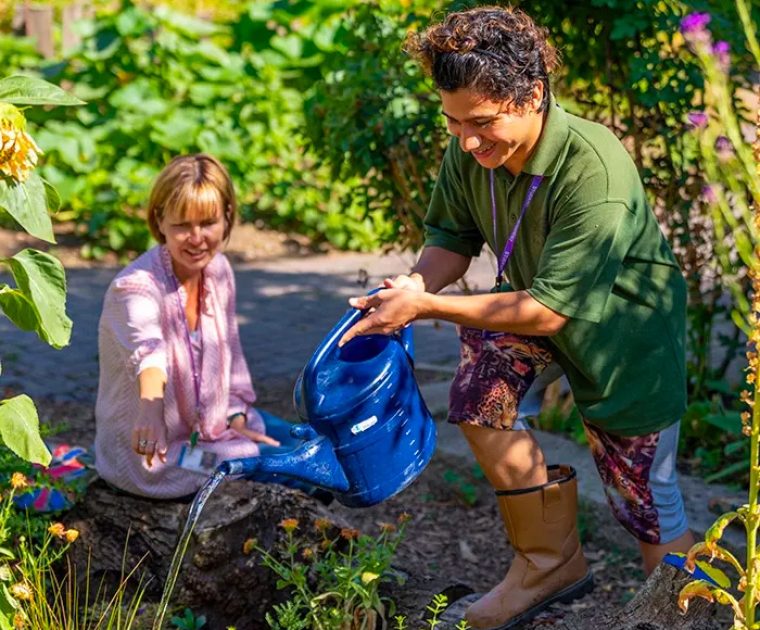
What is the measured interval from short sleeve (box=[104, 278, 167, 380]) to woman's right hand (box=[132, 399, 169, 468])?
118 millimetres

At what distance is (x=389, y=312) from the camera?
93.2 inches

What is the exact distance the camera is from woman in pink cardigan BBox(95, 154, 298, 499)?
9.88ft

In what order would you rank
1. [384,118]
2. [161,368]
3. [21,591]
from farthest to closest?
[384,118]
[161,368]
[21,591]

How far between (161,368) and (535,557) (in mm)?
1106

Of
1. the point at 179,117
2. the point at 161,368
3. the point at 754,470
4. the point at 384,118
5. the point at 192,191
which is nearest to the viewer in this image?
the point at 754,470

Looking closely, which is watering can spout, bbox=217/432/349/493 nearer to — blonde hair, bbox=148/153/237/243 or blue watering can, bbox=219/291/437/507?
blue watering can, bbox=219/291/437/507

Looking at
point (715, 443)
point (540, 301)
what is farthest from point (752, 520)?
point (715, 443)

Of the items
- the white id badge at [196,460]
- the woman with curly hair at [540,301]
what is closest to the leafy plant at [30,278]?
the woman with curly hair at [540,301]

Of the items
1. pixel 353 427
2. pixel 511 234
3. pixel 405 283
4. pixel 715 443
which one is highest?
pixel 511 234

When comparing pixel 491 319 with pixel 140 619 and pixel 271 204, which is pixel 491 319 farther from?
pixel 271 204

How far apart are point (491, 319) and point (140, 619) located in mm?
1169

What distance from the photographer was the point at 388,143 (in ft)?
12.9

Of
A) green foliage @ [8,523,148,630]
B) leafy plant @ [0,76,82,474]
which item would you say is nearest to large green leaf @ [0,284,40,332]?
leafy plant @ [0,76,82,474]

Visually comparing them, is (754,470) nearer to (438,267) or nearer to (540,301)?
(540,301)
